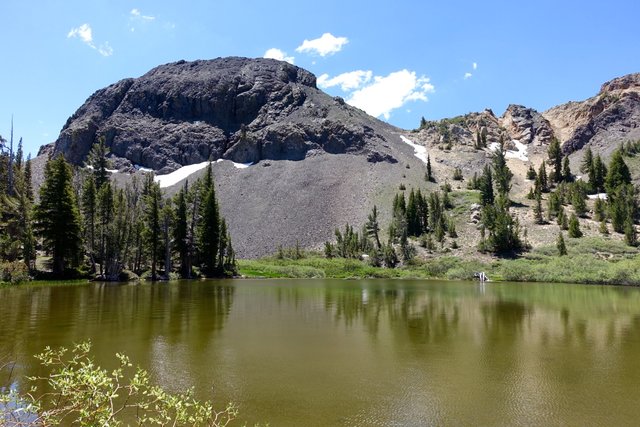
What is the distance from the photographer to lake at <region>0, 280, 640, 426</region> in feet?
36.9

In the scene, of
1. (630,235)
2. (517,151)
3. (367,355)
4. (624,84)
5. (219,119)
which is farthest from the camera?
(624,84)

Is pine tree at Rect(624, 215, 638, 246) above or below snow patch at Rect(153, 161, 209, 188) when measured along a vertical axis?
below

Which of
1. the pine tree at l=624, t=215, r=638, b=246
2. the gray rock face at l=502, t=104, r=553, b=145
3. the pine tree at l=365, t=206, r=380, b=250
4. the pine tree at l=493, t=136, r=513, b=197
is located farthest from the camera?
the gray rock face at l=502, t=104, r=553, b=145

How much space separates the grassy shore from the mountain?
708 inches

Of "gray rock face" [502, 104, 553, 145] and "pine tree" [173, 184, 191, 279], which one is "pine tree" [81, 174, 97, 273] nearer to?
"pine tree" [173, 184, 191, 279]

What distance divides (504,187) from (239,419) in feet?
379

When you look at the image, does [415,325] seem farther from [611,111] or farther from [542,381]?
[611,111]

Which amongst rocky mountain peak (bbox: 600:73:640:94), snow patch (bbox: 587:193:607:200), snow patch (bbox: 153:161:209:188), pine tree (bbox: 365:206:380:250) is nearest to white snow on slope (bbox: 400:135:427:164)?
snow patch (bbox: 587:193:607:200)

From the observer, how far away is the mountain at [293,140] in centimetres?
11712

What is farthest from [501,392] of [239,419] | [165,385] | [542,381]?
[165,385]

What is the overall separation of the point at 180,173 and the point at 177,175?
168 centimetres

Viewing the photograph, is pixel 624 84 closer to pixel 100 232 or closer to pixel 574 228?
pixel 574 228

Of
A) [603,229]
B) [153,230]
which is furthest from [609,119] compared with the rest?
[153,230]

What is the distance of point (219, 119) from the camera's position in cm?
16675
